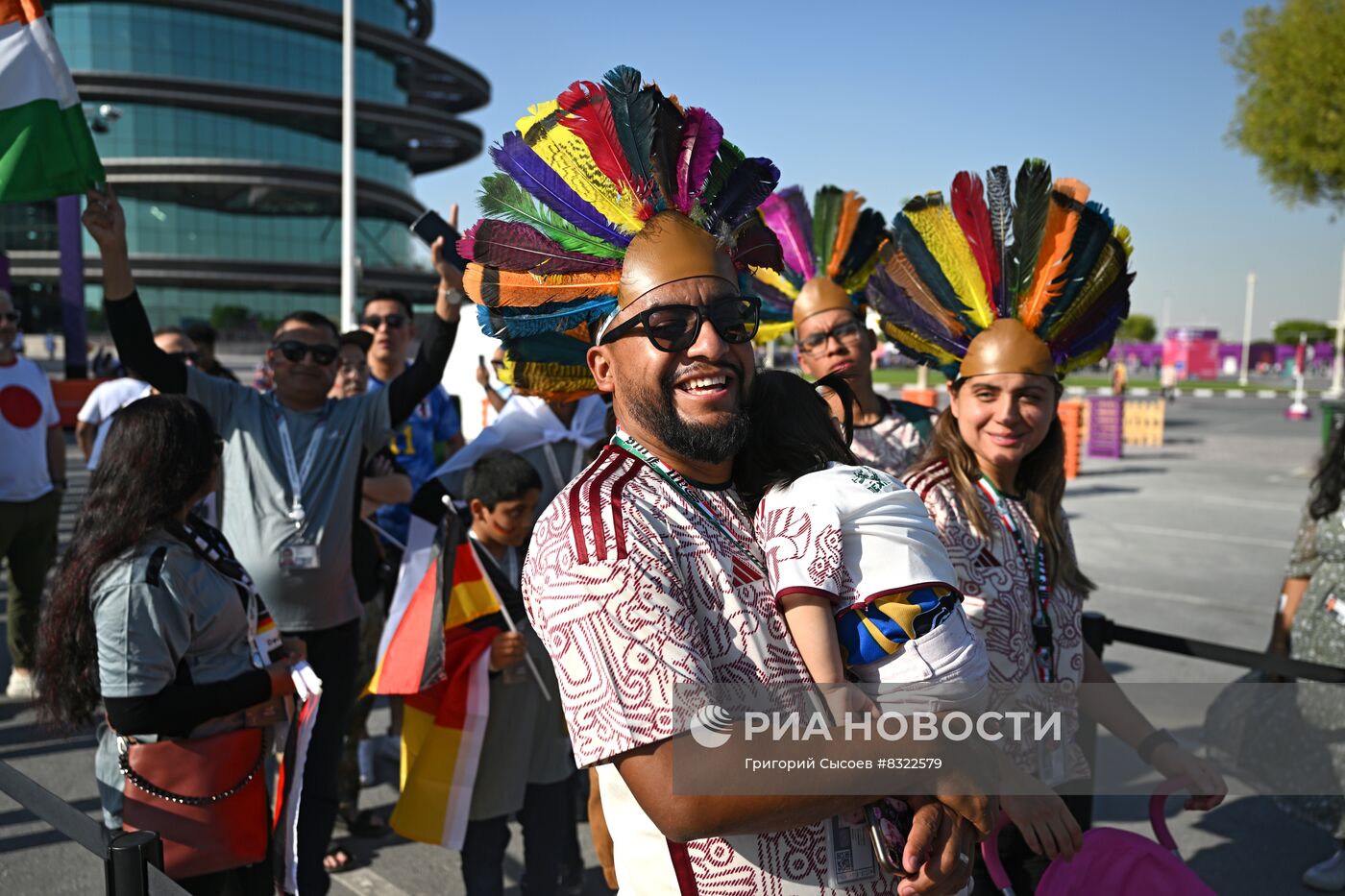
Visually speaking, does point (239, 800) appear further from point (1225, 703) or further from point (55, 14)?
point (55, 14)

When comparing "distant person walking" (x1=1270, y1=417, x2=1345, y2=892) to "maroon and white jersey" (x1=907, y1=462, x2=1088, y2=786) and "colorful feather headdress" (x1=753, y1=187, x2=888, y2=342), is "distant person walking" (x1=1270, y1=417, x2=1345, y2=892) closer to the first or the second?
"maroon and white jersey" (x1=907, y1=462, x2=1088, y2=786)

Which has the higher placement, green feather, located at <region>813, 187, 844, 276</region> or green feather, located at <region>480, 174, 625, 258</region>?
green feather, located at <region>813, 187, 844, 276</region>

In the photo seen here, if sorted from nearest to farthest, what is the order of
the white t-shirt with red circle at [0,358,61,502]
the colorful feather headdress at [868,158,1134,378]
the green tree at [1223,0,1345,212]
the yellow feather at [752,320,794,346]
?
the colorful feather headdress at [868,158,1134,378] → the yellow feather at [752,320,794,346] → the white t-shirt with red circle at [0,358,61,502] → the green tree at [1223,0,1345,212]

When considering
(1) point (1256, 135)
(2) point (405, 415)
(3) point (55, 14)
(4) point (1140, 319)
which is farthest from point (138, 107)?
(4) point (1140, 319)

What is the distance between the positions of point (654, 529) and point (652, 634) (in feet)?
0.57

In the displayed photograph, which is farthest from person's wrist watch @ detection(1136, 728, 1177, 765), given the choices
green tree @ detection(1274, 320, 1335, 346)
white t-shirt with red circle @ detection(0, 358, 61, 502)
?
green tree @ detection(1274, 320, 1335, 346)

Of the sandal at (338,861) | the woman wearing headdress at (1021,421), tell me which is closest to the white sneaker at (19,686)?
the sandal at (338,861)

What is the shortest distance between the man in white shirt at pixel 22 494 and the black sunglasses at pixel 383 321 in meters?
2.02

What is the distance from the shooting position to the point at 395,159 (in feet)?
191

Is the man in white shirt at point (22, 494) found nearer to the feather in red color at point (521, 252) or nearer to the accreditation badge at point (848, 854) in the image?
the feather in red color at point (521, 252)

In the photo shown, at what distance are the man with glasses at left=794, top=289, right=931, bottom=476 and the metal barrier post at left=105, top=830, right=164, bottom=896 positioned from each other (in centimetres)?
268

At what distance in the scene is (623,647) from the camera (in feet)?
4.64

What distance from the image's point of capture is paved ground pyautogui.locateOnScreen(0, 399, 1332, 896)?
3846 millimetres

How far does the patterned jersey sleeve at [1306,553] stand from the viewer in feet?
11.7
